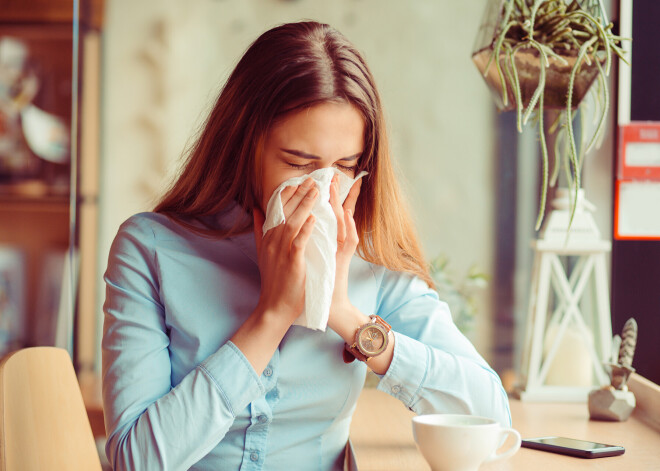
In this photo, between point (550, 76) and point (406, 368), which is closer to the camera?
point (406, 368)

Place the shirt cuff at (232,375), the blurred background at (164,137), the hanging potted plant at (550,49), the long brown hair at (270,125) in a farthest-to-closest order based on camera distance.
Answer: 1. the blurred background at (164,137)
2. the hanging potted plant at (550,49)
3. the long brown hair at (270,125)
4. the shirt cuff at (232,375)

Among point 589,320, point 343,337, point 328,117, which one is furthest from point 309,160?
point 589,320

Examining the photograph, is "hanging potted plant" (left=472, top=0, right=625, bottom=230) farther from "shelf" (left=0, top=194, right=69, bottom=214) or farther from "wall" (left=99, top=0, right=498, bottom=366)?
"shelf" (left=0, top=194, right=69, bottom=214)

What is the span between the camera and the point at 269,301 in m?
1.00

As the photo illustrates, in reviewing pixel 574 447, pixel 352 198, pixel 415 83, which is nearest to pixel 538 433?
pixel 574 447

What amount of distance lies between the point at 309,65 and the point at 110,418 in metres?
0.56

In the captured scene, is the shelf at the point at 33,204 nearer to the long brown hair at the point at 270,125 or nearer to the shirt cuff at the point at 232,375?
the long brown hair at the point at 270,125

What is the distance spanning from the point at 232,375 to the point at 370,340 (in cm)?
20

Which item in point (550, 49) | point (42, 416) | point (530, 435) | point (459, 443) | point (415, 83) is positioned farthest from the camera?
point (415, 83)

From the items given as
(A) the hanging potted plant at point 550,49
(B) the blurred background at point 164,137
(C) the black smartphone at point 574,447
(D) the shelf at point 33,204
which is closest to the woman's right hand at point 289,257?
(C) the black smartphone at point 574,447

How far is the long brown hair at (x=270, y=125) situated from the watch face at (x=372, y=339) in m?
0.17

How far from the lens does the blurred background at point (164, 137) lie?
2.36m

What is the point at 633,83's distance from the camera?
1776 mm

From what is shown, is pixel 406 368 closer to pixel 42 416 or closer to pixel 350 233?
pixel 350 233
